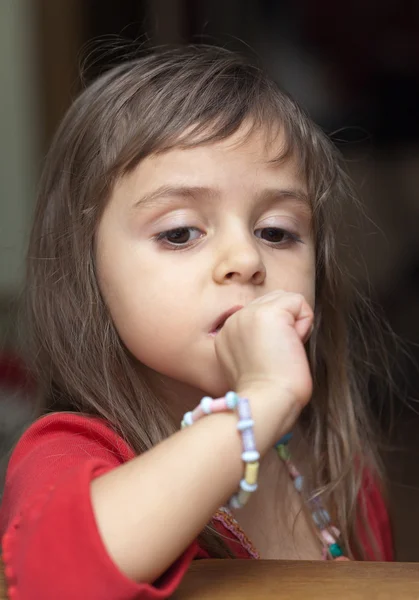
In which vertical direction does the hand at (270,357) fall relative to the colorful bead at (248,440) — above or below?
above

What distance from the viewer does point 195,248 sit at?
94 cm

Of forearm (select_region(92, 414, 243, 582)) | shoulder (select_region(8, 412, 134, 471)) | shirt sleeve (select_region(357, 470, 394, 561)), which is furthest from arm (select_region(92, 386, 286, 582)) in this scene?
shirt sleeve (select_region(357, 470, 394, 561))

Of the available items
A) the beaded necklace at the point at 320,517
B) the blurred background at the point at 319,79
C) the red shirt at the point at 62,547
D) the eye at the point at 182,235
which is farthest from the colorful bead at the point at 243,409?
the blurred background at the point at 319,79

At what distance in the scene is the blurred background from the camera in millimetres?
3021

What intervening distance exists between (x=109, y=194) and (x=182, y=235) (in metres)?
0.12

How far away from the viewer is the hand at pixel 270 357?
0.77 m

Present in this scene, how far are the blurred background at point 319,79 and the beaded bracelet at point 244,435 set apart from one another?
2.34 metres

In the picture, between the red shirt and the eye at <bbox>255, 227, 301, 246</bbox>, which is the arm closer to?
the red shirt

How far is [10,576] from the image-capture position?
0.70 metres

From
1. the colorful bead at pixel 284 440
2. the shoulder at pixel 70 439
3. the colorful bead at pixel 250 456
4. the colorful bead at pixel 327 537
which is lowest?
the colorful bead at pixel 327 537

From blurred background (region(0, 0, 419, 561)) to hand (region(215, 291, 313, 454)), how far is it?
223 centimetres

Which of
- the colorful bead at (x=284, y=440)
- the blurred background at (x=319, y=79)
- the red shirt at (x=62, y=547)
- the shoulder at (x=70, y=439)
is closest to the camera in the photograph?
the red shirt at (x=62, y=547)

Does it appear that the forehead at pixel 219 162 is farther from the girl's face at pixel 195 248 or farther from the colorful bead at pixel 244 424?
the colorful bead at pixel 244 424

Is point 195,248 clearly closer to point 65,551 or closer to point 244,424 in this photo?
point 244,424
